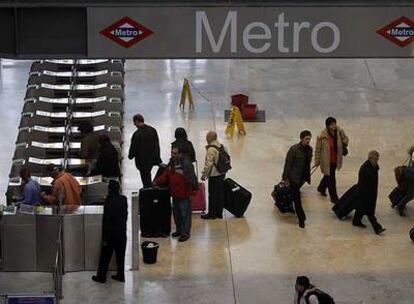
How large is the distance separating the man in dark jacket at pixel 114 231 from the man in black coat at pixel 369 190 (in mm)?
3759

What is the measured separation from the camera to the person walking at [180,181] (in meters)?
17.2

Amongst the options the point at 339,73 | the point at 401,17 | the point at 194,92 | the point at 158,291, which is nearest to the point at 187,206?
the point at 158,291

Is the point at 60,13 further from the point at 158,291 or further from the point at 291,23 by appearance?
the point at 158,291

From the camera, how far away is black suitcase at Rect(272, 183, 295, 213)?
733 inches

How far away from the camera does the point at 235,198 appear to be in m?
18.5

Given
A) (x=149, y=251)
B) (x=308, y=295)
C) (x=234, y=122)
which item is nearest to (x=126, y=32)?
(x=308, y=295)

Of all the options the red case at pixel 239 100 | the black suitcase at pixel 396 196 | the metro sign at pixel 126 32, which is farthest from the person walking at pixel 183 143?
the red case at pixel 239 100

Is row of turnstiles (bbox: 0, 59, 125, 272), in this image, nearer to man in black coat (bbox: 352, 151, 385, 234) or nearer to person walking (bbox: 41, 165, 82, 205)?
person walking (bbox: 41, 165, 82, 205)

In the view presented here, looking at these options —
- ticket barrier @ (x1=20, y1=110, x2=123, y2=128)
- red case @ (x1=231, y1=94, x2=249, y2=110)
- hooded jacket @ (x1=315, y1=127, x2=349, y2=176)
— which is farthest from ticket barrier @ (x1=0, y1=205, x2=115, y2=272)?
red case @ (x1=231, y1=94, x2=249, y2=110)

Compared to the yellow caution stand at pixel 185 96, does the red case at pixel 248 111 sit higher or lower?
lower

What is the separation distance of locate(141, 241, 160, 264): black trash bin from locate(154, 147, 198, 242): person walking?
0.78 metres

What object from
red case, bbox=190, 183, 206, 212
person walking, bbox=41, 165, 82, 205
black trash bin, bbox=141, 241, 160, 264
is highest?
person walking, bbox=41, 165, 82, 205

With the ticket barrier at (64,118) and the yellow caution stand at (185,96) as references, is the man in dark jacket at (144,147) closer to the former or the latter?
the ticket barrier at (64,118)

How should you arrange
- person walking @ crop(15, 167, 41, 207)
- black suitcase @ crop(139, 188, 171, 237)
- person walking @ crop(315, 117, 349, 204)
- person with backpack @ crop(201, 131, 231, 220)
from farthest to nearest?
person walking @ crop(315, 117, 349, 204) < person with backpack @ crop(201, 131, 231, 220) < black suitcase @ crop(139, 188, 171, 237) < person walking @ crop(15, 167, 41, 207)
